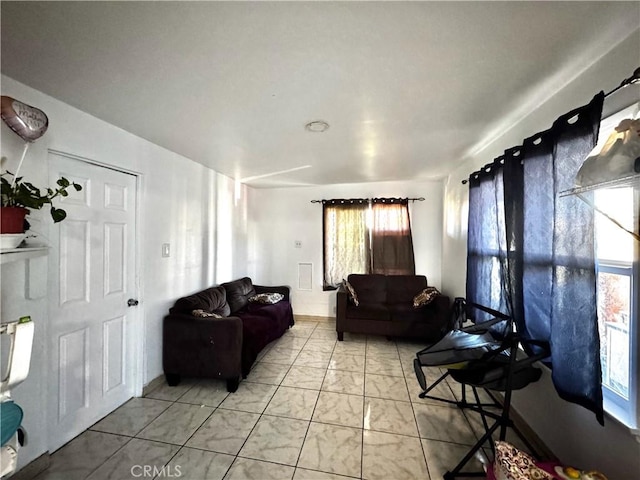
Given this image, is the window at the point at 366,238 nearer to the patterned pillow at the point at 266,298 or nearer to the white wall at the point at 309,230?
the white wall at the point at 309,230

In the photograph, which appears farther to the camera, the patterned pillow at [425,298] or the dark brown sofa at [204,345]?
the patterned pillow at [425,298]

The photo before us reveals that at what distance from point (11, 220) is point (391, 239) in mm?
3999

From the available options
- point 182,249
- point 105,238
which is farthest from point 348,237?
point 105,238

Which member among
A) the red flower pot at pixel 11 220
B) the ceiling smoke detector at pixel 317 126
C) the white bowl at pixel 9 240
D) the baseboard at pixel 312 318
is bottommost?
the baseboard at pixel 312 318

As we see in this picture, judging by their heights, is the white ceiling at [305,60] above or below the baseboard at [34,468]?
above

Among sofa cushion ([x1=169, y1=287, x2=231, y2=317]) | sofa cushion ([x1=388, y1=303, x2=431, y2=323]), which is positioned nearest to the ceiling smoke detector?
sofa cushion ([x1=169, y1=287, x2=231, y2=317])

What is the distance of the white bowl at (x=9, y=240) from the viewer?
0.95 m

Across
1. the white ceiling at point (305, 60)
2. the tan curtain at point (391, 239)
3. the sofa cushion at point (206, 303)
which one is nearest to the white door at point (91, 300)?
the sofa cushion at point (206, 303)

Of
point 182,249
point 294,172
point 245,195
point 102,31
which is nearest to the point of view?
point 102,31

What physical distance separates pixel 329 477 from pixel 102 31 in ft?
8.26

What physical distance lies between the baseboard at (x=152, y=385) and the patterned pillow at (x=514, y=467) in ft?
8.76

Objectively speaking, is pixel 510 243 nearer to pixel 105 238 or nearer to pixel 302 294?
pixel 105 238

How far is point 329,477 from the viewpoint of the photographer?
151 cm

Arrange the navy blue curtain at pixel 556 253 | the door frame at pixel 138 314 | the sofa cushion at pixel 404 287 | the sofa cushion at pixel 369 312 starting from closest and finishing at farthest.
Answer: the navy blue curtain at pixel 556 253 < the door frame at pixel 138 314 < the sofa cushion at pixel 369 312 < the sofa cushion at pixel 404 287
